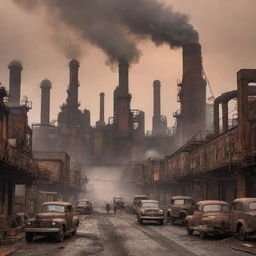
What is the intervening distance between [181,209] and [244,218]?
526 inches

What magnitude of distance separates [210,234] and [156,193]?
2418 inches

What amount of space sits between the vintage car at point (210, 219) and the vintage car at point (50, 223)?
6265 mm

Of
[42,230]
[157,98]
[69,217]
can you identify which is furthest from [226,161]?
[157,98]

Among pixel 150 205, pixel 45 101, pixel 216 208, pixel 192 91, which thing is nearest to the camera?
pixel 216 208

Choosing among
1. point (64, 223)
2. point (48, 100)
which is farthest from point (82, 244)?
point (48, 100)

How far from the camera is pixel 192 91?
6375 centimetres

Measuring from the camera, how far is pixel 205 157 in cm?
4441

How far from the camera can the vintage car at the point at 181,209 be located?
107 feet

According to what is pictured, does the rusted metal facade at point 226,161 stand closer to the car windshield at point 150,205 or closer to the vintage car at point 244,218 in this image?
the car windshield at point 150,205

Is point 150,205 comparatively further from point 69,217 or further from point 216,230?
point 216,230

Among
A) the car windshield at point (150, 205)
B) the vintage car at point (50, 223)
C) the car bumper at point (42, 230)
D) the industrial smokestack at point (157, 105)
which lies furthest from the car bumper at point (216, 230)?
the industrial smokestack at point (157, 105)

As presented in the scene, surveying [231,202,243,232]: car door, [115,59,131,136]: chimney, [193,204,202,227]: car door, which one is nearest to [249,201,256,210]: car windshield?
[231,202,243,232]: car door

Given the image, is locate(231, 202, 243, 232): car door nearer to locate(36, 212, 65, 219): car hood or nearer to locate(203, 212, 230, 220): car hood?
locate(203, 212, 230, 220): car hood

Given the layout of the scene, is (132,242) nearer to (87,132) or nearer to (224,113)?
(224,113)
